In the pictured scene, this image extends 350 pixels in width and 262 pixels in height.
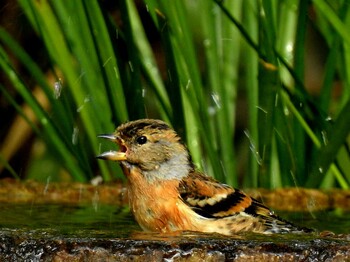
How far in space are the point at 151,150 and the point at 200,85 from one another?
0.54m

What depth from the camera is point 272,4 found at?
444 cm

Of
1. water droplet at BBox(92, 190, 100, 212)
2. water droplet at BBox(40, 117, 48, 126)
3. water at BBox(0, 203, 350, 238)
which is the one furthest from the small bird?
water droplet at BBox(40, 117, 48, 126)

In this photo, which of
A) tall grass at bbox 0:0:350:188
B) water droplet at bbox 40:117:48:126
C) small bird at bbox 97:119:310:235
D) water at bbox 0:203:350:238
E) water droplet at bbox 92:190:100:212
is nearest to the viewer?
small bird at bbox 97:119:310:235

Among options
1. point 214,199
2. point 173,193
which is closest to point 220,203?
point 214,199

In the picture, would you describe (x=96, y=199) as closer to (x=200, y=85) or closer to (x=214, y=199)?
(x=200, y=85)

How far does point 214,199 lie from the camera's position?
4059 millimetres

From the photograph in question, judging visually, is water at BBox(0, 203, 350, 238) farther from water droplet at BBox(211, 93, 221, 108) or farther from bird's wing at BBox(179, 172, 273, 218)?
water droplet at BBox(211, 93, 221, 108)

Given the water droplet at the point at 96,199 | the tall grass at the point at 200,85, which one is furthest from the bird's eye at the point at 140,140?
the water droplet at the point at 96,199

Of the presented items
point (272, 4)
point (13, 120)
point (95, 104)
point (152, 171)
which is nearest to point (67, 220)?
point (152, 171)

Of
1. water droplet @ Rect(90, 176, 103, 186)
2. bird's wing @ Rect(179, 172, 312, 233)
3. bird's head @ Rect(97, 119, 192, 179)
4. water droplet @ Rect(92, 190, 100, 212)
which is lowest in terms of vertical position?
water droplet @ Rect(92, 190, 100, 212)

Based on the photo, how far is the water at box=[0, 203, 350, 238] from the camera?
3.99 m

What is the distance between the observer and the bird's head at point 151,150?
4188 millimetres

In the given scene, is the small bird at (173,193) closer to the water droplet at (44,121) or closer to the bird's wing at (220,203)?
the bird's wing at (220,203)

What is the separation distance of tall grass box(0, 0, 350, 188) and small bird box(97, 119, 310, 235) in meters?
0.45
